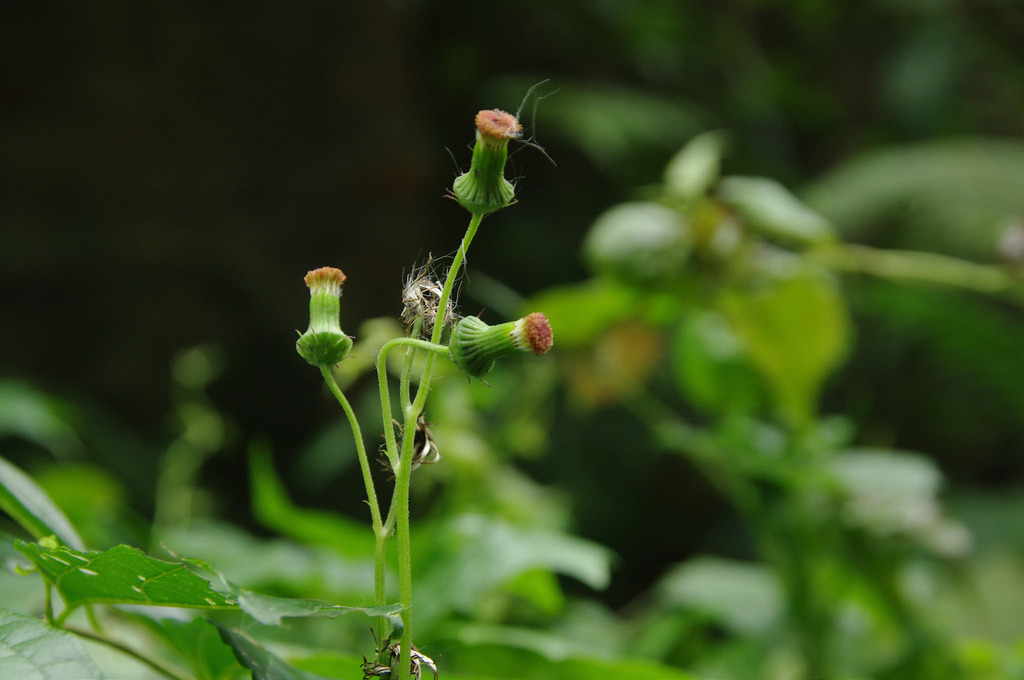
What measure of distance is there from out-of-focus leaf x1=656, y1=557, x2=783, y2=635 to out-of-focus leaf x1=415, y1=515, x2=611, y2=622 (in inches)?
10.1

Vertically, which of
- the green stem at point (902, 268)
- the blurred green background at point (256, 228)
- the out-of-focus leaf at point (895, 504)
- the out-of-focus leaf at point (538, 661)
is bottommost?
the out-of-focus leaf at point (538, 661)

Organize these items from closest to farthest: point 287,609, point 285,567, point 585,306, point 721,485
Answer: point 287,609 < point 285,567 < point 585,306 < point 721,485

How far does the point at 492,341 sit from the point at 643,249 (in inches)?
17.7

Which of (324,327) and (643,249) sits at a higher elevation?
(643,249)

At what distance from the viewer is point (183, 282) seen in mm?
1751

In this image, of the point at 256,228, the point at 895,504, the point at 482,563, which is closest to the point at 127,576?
the point at 482,563

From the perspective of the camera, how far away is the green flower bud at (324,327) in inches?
8.5

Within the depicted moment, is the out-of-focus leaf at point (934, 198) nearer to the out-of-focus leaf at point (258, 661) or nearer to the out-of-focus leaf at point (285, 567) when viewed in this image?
the out-of-focus leaf at point (285, 567)

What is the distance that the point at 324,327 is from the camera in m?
0.22

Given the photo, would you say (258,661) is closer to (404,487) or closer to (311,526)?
(404,487)

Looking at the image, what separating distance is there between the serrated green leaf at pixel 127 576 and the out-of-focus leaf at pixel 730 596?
59 centimetres

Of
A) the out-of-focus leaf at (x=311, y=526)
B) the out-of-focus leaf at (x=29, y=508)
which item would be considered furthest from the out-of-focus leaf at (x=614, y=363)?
the out-of-focus leaf at (x=29, y=508)

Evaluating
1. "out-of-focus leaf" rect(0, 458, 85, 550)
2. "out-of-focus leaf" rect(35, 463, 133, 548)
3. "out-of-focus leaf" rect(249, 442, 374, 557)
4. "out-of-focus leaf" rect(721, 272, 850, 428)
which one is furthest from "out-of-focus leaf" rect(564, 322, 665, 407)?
"out-of-focus leaf" rect(0, 458, 85, 550)

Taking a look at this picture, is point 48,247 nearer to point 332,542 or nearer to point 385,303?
point 385,303
